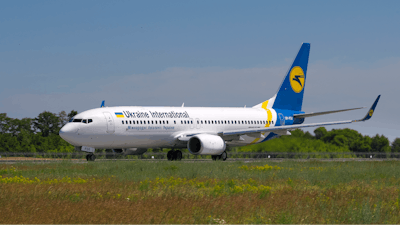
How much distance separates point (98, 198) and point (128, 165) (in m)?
12.3

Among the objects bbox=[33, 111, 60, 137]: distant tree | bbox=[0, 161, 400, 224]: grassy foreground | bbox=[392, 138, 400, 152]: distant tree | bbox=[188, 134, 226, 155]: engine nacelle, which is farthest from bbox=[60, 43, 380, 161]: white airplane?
bbox=[33, 111, 60, 137]: distant tree

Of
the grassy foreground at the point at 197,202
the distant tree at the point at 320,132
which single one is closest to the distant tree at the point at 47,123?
the distant tree at the point at 320,132

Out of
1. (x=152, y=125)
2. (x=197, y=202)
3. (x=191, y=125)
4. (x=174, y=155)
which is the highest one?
(x=191, y=125)

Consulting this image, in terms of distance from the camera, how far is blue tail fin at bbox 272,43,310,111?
4494 cm

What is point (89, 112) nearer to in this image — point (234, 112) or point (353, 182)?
point (234, 112)

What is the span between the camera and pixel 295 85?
46.0 m

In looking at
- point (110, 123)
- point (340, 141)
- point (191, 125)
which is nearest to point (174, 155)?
point (191, 125)

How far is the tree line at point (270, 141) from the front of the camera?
46.7m

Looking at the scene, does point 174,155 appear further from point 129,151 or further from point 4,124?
point 4,124

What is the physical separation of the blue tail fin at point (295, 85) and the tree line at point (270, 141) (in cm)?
349

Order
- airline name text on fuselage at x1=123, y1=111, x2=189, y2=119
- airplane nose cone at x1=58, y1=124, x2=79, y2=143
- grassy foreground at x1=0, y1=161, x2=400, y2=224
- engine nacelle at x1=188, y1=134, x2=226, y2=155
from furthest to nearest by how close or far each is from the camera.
A: engine nacelle at x1=188, y1=134, x2=226, y2=155, airline name text on fuselage at x1=123, y1=111, x2=189, y2=119, airplane nose cone at x1=58, y1=124, x2=79, y2=143, grassy foreground at x1=0, y1=161, x2=400, y2=224

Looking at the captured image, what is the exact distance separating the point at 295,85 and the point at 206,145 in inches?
583

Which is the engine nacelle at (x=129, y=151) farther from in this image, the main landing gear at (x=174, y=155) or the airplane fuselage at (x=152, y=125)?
the airplane fuselage at (x=152, y=125)

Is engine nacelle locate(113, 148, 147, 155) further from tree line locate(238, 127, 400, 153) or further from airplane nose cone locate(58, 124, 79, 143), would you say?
tree line locate(238, 127, 400, 153)
